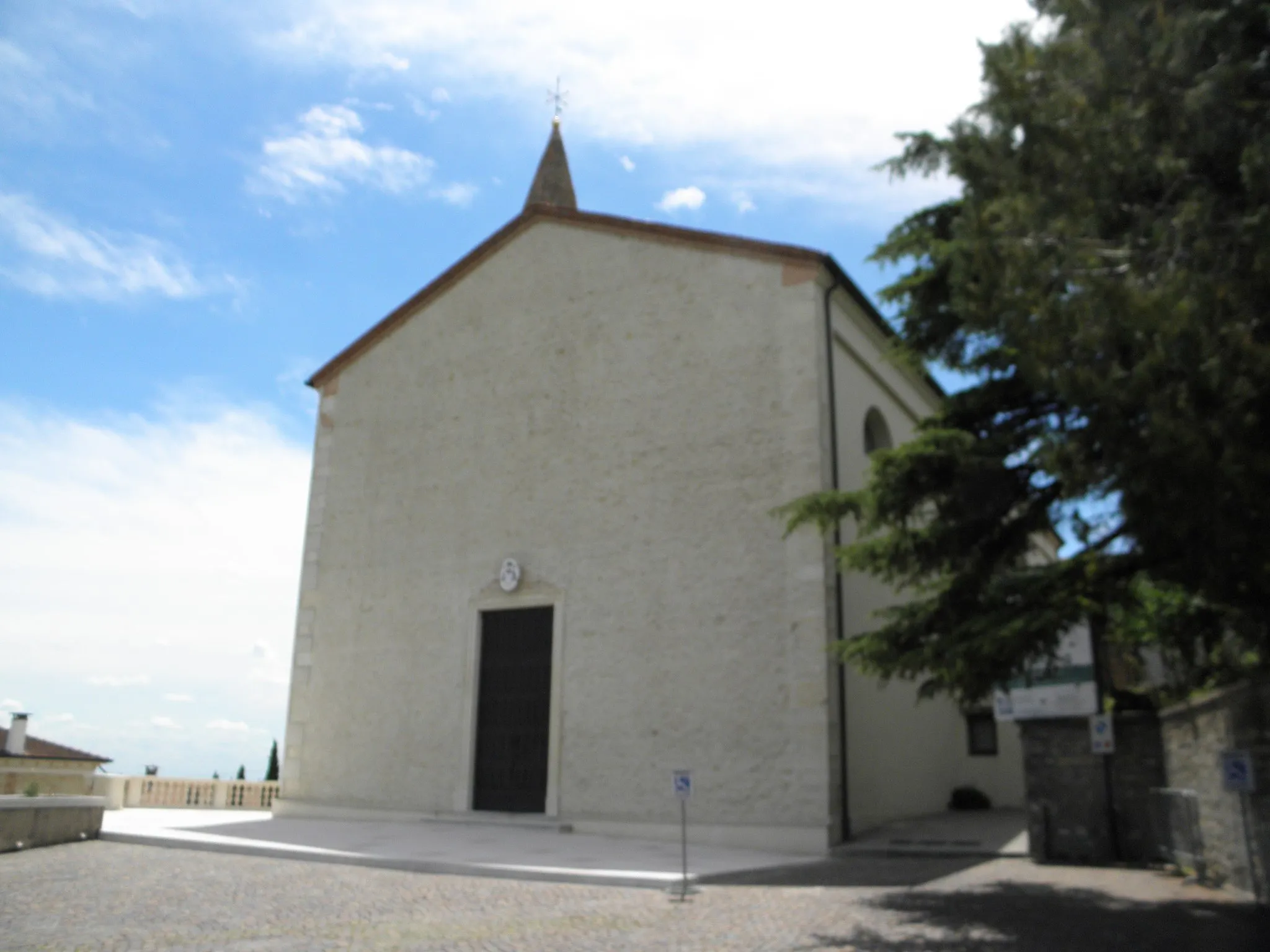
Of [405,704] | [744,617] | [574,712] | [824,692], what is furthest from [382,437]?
[824,692]

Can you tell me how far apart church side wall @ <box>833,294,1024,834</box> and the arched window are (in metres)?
0.10

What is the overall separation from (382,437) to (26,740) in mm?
14931

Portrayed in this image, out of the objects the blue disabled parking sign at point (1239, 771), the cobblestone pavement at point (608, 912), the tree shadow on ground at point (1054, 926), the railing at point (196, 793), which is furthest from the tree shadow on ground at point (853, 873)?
the railing at point (196, 793)

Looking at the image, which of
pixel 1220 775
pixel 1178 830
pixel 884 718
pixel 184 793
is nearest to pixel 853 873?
pixel 1178 830

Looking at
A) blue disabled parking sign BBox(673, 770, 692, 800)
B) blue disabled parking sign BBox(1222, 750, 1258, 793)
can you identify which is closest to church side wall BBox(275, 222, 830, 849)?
blue disabled parking sign BBox(673, 770, 692, 800)

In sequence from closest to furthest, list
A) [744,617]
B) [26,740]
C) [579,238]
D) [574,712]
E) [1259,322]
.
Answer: [1259,322]
[744,617]
[574,712]
[579,238]
[26,740]

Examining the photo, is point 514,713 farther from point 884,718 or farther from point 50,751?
point 50,751

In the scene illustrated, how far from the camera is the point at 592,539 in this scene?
55.1ft

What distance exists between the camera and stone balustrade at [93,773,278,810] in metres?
19.5

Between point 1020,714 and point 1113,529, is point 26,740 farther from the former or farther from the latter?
Answer: point 1113,529

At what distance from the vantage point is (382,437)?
799 inches

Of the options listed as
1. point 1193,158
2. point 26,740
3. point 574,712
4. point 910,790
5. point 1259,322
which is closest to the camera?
point 1259,322

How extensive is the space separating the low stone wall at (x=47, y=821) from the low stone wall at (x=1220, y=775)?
44.6 ft

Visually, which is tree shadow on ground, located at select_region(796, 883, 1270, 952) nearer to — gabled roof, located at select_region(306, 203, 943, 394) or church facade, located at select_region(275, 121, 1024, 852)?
church facade, located at select_region(275, 121, 1024, 852)
